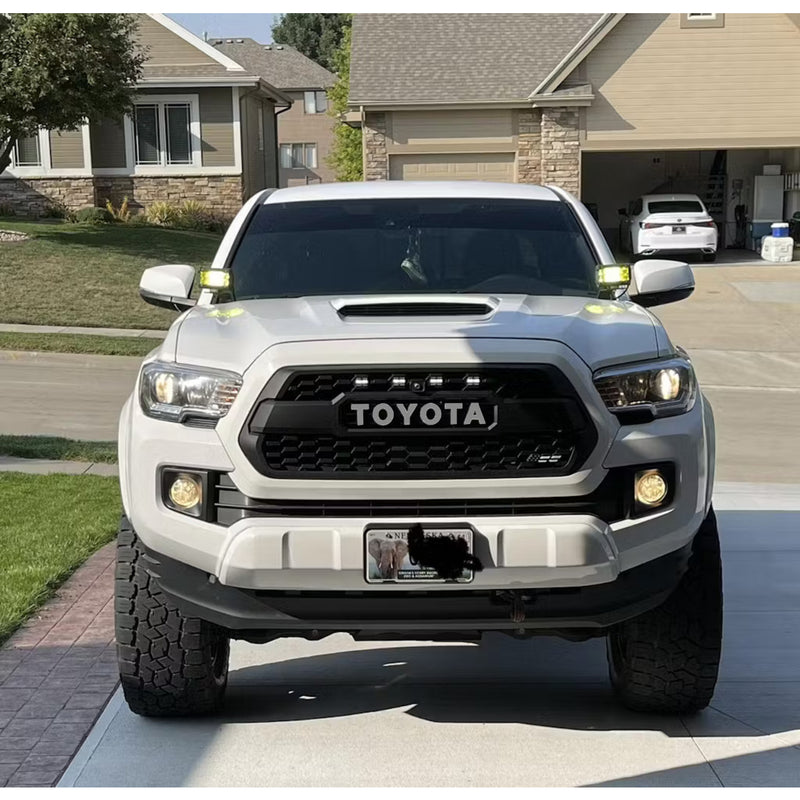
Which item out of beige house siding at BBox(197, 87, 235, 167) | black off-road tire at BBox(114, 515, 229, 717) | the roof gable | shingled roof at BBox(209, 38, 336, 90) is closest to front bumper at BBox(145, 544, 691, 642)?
black off-road tire at BBox(114, 515, 229, 717)

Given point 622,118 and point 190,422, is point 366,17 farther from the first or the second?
point 190,422

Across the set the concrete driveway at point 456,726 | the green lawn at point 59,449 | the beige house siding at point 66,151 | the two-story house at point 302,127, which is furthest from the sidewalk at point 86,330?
the two-story house at point 302,127

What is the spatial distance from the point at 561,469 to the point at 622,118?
86.0 ft

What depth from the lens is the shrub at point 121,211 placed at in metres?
32.3

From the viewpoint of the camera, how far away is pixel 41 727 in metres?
4.63

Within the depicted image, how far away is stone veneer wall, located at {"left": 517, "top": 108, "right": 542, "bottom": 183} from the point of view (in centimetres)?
2942

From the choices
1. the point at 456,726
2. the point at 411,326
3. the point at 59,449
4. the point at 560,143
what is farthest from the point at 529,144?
the point at 411,326

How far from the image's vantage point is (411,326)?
4.22 meters

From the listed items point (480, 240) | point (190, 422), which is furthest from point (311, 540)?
point (480, 240)

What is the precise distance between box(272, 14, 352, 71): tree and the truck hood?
3475 inches

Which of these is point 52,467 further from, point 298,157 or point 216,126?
point 298,157

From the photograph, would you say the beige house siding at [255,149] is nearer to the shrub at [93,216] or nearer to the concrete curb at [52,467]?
the shrub at [93,216]

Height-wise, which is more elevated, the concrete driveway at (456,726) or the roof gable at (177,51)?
the roof gable at (177,51)

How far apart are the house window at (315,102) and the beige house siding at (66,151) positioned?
3235 cm
